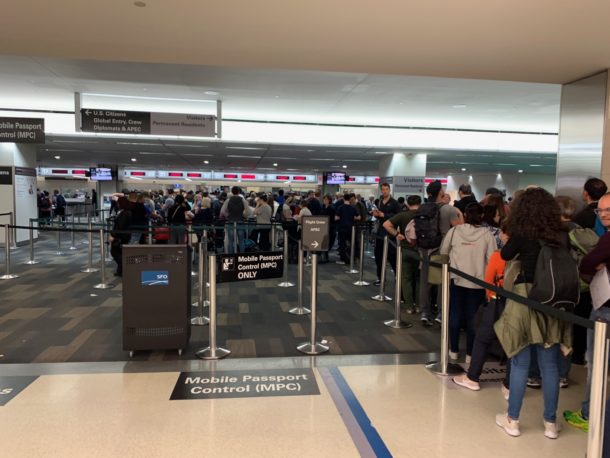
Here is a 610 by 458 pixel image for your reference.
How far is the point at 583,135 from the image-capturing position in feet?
16.3

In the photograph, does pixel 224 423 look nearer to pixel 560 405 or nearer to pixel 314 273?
pixel 314 273

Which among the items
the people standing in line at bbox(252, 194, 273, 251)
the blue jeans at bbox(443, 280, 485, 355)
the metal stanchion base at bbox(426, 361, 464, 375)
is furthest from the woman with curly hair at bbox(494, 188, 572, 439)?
the people standing in line at bbox(252, 194, 273, 251)

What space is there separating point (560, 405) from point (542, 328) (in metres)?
1.06

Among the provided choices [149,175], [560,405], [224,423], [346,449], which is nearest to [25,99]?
[224,423]

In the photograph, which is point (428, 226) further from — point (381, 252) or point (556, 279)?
point (556, 279)

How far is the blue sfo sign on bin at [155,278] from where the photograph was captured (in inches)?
163

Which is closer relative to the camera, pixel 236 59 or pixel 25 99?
pixel 236 59

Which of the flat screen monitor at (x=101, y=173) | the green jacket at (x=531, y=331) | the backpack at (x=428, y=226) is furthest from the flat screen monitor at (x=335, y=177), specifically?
the green jacket at (x=531, y=331)

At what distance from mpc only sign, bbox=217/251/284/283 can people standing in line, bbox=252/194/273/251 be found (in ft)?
19.0

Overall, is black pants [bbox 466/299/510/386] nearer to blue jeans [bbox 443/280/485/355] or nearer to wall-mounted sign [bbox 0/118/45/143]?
blue jeans [bbox 443/280/485/355]

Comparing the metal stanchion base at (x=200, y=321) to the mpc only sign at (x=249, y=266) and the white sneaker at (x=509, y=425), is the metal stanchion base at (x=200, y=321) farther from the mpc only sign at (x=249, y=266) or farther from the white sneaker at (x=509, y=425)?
the white sneaker at (x=509, y=425)

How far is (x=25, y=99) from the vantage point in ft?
29.6

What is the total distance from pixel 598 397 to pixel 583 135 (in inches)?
150

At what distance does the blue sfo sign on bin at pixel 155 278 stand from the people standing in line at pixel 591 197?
3845 millimetres
